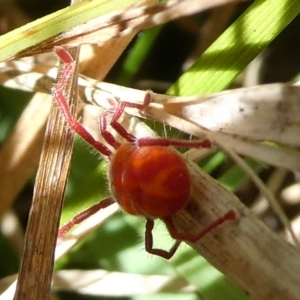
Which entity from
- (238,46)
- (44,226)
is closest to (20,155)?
(44,226)

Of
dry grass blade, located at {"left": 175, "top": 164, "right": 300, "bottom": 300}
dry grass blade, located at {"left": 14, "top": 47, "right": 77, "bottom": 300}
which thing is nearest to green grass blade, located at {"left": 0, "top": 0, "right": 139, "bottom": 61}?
dry grass blade, located at {"left": 14, "top": 47, "right": 77, "bottom": 300}

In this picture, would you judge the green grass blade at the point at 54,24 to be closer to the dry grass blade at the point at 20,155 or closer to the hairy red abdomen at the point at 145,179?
the hairy red abdomen at the point at 145,179

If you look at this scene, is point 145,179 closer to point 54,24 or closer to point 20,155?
point 54,24

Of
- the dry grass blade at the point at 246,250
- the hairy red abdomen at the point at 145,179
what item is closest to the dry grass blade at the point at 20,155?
the hairy red abdomen at the point at 145,179

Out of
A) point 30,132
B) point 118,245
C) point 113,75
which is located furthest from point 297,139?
point 113,75

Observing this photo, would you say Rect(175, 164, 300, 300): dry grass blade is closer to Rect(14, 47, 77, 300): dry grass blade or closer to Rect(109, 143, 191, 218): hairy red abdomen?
Rect(109, 143, 191, 218): hairy red abdomen

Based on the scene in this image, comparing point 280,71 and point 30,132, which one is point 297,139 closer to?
point 30,132
